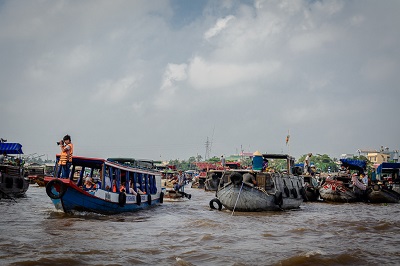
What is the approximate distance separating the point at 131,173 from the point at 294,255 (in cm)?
1040

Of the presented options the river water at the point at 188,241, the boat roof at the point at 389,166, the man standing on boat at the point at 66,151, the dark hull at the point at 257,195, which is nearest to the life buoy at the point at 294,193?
the dark hull at the point at 257,195

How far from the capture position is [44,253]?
795 centimetres

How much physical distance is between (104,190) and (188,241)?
16.1 ft

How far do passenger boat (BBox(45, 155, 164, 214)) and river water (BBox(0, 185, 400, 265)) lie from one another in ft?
1.42

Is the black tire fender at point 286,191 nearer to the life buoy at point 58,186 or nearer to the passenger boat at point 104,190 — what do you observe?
the passenger boat at point 104,190

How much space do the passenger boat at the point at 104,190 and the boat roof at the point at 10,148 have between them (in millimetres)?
10818

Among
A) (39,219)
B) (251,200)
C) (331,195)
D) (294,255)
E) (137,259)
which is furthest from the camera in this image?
(331,195)

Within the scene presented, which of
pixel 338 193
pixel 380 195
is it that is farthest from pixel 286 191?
pixel 380 195

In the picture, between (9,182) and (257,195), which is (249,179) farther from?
(9,182)

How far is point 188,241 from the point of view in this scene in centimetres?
998

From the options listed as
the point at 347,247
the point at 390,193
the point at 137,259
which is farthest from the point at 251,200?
the point at 390,193

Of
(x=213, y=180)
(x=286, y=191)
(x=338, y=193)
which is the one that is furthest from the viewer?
(x=213, y=180)

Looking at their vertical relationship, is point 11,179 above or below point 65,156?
below

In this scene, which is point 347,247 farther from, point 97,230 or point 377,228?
point 97,230
